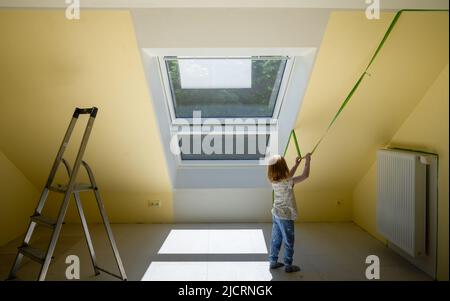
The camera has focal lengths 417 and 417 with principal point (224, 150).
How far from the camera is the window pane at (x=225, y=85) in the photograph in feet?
11.2

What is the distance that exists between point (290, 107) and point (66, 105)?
175 cm

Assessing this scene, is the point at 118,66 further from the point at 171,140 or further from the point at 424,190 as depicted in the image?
the point at 424,190

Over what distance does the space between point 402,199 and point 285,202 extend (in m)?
0.88

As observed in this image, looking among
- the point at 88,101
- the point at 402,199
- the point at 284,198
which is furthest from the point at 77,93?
the point at 402,199

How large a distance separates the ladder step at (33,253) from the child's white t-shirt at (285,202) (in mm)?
1498

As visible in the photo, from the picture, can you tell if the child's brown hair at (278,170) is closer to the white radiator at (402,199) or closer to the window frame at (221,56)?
the window frame at (221,56)

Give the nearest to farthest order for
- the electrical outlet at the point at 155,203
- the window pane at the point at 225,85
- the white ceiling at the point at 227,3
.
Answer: the white ceiling at the point at 227,3 → the window pane at the point at 225,85 → the electrical outlet at the point at 155,203

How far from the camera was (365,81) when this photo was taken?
114 inches

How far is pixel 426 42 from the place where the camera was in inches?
98.7

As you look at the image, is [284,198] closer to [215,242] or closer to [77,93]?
[215,242]

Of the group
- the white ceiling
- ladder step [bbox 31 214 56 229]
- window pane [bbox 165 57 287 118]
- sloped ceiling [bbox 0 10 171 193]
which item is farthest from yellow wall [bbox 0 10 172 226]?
ladder step [bbox 31 214 56 229]

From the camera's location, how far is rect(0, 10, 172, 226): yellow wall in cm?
246

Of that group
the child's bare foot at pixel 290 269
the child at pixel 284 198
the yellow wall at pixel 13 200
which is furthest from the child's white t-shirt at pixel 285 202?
the yellow wall at pixel 13 200
